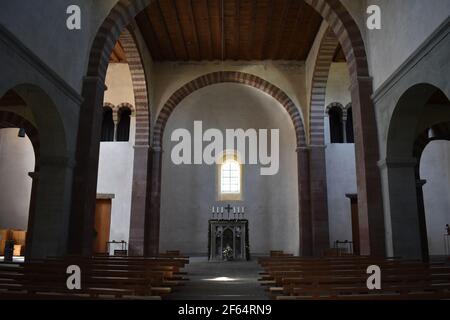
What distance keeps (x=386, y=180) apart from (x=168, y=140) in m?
11.0

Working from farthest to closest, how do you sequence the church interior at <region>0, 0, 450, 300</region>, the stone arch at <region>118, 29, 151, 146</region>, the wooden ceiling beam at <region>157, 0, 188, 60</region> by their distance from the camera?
the stone arch at <region>118, 29, 151, 146</region> < the wooden ceiling beam at <region>157, 0, 188, 60</region> < the church interior at <region>0, 0, 450, 300</region>

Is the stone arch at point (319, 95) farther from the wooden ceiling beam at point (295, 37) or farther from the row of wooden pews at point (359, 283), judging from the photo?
the row of wooden pews at point (359, 283)

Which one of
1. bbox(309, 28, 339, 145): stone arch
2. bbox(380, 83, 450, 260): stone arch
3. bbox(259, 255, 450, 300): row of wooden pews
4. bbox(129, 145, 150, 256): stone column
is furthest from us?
bbox(129, 145, 150, 256): stone column

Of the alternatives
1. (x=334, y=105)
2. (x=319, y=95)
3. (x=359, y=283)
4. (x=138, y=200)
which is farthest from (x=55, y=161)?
(x=334, y=105)

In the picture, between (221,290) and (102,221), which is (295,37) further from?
(102,221)

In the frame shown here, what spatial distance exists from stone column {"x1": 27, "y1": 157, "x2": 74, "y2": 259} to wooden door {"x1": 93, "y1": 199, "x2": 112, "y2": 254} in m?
7.77

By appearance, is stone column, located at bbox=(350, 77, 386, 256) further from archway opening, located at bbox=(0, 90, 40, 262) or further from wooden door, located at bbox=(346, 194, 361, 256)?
archway opening, located at bbox=(0, 90, 40, 262)

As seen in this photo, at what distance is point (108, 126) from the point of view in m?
15.9

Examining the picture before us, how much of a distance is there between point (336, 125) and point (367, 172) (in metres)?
7.72

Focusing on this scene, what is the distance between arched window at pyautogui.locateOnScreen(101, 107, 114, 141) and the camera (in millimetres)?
15805

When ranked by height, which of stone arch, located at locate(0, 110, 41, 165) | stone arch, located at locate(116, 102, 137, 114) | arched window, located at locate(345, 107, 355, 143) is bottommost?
stone arch, located at locate(0, 110, 41, 165)

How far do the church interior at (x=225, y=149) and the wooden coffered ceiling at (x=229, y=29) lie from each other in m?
0.08

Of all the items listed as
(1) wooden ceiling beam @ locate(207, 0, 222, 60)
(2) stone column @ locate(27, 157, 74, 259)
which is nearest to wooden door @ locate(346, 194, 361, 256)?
(1) wooden ceiling beam @ locate(207, 0, 222, 60)
